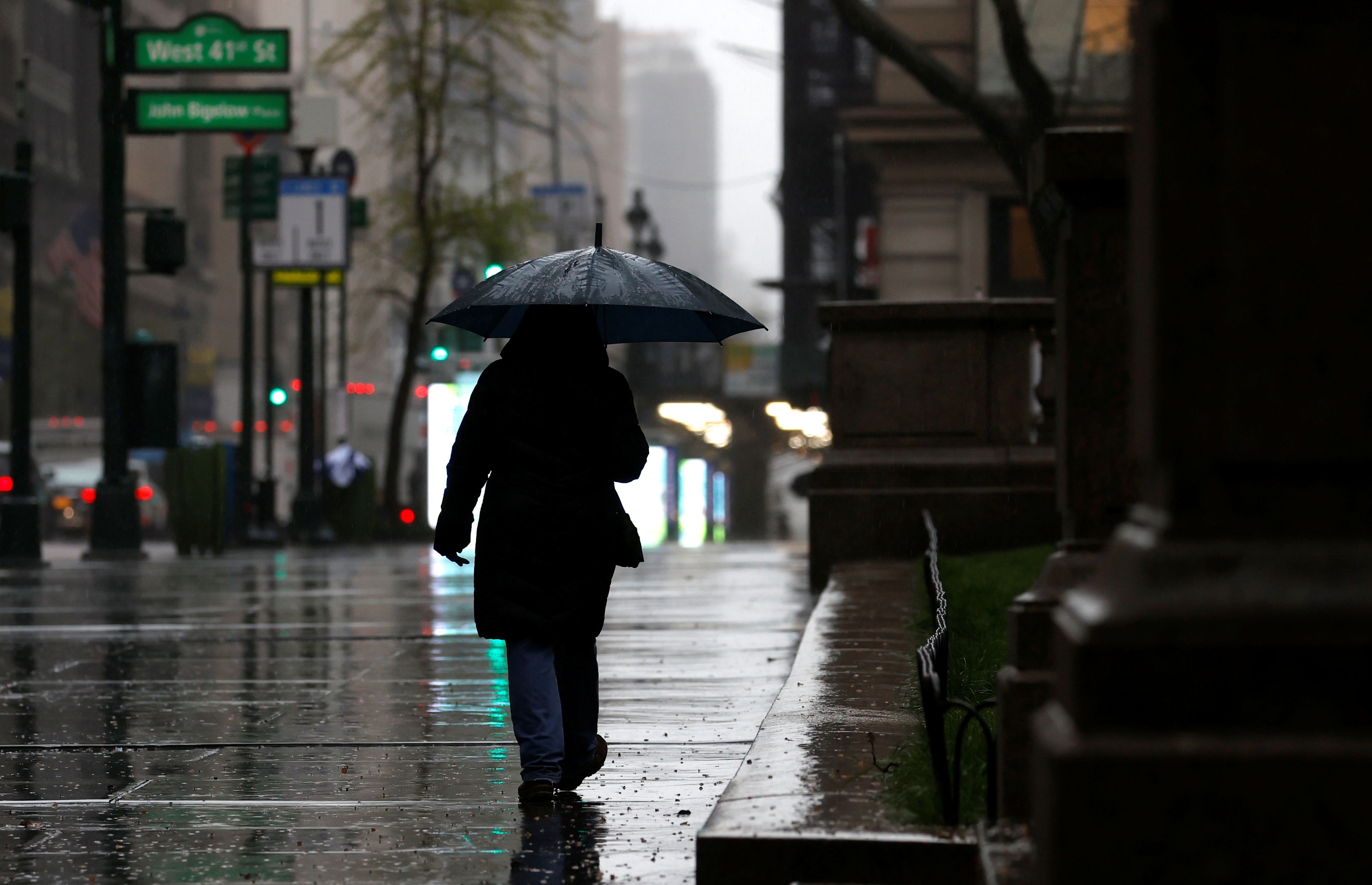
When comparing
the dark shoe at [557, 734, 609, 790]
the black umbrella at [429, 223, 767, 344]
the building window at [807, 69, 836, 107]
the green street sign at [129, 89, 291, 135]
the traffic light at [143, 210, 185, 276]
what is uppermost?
the building window at [807, 69, 836, 107]

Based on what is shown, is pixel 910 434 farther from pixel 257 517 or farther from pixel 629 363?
pixel 629 363

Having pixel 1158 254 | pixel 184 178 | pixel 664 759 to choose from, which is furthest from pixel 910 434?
pixel 184 178

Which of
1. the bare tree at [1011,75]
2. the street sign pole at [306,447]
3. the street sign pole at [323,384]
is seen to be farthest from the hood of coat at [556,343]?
the street sign pole at [323,384]

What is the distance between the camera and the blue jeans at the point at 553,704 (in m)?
5.69

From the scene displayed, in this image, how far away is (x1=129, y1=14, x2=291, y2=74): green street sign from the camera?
21.6 metres

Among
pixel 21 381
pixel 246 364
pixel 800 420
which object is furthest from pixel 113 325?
pixel 800 420

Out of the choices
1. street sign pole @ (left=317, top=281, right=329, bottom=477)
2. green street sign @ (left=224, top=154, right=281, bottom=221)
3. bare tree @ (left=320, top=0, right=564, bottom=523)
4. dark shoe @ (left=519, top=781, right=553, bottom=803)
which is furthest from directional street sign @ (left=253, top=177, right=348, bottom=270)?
dark shoe @ (left=519, top=781, right=553, bottom=803)

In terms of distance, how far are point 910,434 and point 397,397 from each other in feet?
81.8

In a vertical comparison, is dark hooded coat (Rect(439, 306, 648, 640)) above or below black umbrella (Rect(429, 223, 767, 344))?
below

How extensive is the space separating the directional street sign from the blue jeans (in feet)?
83.4

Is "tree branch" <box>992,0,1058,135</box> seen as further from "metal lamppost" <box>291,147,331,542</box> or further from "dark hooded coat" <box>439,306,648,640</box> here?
"metal lamppost" <box>291,147,331,542</box>

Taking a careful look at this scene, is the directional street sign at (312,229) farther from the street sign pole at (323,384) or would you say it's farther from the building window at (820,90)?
the building window at (820,90)

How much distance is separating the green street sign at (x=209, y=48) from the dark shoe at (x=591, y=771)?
55.3ft

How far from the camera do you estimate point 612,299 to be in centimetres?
588
